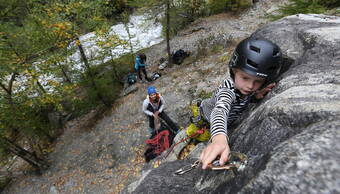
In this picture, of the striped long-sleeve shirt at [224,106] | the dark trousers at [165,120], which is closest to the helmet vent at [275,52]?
the striped long-sleeve shirt at [224,106]

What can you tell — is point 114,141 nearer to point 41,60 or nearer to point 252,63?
point 41,60

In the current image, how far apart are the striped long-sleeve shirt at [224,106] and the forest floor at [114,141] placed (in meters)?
5.50

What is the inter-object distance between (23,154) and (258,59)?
35.5 ft

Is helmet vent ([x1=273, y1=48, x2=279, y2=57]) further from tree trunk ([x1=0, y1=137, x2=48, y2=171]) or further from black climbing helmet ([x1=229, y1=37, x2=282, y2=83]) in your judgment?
tree trunk ([x1=0, y1=137, x2=48, y2=171])

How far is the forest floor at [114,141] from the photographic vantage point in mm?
8219

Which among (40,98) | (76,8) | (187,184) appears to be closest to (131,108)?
(40,98)

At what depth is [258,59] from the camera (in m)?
→ 2.27

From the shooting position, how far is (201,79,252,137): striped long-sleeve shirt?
1.86m

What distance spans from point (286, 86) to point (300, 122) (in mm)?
1018

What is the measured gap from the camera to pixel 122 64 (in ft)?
51.8

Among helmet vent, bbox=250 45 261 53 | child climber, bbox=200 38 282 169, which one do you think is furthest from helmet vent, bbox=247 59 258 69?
helmet vent, bbox=250 45 261 53

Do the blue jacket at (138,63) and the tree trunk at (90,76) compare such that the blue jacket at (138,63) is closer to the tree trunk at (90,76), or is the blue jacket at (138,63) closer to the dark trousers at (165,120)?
the tree trunk at (90,76)

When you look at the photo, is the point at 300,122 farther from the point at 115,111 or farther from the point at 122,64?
the point at 122,64

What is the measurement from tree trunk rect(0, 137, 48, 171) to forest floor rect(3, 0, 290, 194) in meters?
0.47
